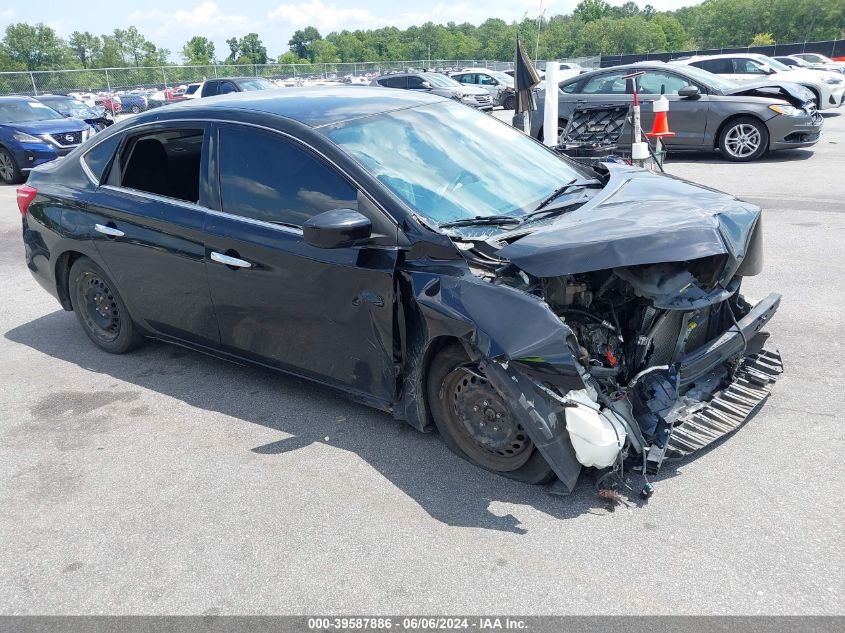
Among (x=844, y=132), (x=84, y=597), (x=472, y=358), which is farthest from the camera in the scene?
(x=844, y=132)

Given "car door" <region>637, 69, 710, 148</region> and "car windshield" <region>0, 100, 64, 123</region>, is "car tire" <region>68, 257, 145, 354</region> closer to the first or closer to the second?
"car door" <region>637, 69, 710, 148</region>

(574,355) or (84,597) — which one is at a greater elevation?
(574,355)

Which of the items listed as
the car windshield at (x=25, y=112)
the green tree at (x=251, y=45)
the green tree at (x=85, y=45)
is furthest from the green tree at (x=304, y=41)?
the car windshield at (x=25, y=112)

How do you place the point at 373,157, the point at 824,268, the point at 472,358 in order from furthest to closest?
the point at 824,268
the point at 373,157
the point at 472,358

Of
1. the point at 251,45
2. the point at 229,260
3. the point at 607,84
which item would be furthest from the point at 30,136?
the point at 251,45

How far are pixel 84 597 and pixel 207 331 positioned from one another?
1.90 meters

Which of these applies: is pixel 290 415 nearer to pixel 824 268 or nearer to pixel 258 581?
pixel 258 581

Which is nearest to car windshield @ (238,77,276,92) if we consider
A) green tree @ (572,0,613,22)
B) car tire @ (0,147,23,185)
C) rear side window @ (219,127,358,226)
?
car tire @ (0,147,23,185)

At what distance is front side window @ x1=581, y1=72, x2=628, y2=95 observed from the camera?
12922 mm

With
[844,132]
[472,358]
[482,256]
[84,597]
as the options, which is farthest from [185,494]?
[844,132]

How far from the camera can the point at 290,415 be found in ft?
14.0

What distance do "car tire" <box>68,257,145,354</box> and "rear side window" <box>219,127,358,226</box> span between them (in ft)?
4.71

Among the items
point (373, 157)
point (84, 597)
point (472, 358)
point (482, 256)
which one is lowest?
point (84, 597)

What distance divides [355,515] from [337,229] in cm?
132
